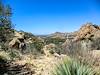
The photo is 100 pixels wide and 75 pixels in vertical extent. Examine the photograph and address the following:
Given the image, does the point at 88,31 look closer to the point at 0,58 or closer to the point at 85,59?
the point at 0,58

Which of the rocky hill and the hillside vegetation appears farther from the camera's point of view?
the rocky hill

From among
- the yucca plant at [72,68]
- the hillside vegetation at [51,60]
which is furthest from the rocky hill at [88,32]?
the yucca plant at [72,68]

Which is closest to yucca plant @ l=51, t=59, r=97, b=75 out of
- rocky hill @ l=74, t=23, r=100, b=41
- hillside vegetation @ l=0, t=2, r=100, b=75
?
hillside vegetation @ l=0, t=2, r=100, b=75

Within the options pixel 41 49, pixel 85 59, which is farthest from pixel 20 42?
pixel 85 59

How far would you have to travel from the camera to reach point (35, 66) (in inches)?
474

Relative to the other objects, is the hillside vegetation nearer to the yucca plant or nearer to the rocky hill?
the yucca plant

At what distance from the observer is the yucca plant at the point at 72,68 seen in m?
6.98

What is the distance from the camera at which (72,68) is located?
23.4 ft

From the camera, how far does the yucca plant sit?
22.9 ft

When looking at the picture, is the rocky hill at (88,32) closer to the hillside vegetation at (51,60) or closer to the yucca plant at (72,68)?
the hillside vegetation at (51,60)

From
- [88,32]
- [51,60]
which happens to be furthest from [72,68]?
[88,32]

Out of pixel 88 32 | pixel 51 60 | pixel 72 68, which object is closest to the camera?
pixel 72 68

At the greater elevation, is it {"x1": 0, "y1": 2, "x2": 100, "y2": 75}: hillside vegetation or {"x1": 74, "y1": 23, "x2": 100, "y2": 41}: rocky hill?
{"x1": 74, "y1": 23, "x2": 100, "y2": 41}: rocky hill

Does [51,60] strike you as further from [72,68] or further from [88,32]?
[88,32]
